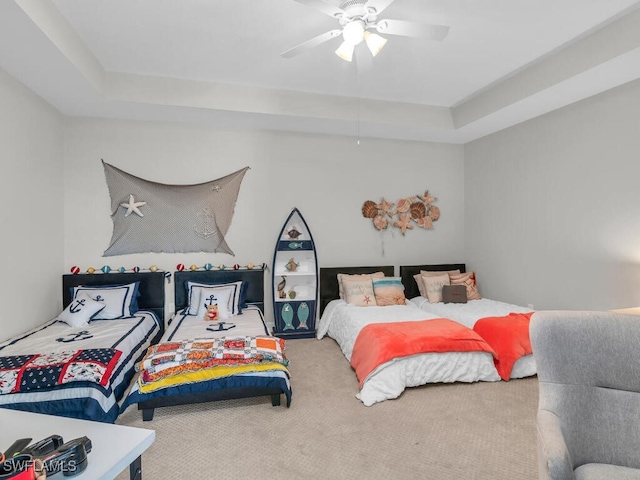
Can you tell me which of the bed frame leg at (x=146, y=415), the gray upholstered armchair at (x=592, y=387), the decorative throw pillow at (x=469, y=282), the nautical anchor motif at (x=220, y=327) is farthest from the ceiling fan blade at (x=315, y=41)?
the decorative throw pillow at (x=469, y=282)

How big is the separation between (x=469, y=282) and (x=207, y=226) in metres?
3.28

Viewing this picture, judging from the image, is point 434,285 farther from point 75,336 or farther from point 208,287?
point 75,336

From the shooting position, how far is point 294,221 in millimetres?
4543

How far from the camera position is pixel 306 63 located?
325 cm

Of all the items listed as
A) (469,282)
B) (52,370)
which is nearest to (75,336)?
(52,370)

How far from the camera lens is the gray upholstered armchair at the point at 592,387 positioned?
149 cm

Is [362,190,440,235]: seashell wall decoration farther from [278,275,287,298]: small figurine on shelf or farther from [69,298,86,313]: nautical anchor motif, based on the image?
[69,298,86,313]: nautical anchor motif

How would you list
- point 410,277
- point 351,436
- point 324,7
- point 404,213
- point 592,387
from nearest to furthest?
point 592,387 < point 324,7 < point 351,436 < point 410,277 < point 404,213

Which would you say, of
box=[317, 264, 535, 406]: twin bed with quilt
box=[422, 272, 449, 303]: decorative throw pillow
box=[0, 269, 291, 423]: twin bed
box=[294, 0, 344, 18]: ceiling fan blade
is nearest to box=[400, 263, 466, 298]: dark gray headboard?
box=[422, 272, 449, 303]: decorative throw pillow

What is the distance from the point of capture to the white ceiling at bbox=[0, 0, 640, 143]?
2.47 metres

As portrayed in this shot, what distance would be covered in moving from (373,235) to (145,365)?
3.16 m

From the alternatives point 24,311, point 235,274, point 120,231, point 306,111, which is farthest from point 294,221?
point 24,311

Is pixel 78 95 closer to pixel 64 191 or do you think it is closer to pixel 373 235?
pixel 64 191

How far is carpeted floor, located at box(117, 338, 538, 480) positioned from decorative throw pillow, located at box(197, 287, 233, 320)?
3.84ft
